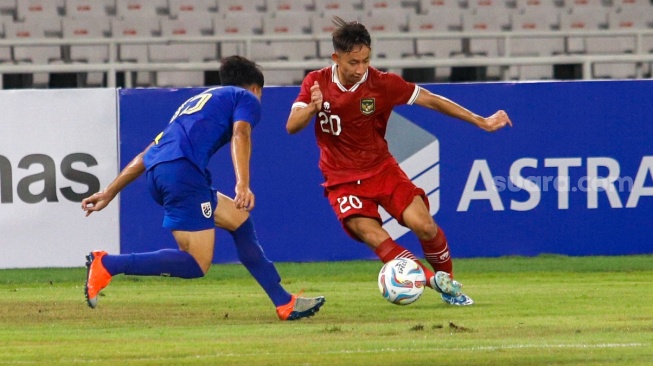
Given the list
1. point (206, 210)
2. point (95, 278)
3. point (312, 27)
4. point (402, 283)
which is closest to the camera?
point (95, 278)

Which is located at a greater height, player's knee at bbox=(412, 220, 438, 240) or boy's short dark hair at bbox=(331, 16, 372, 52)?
boy's short dark hair at bbox=(331, 16, 372, 52)

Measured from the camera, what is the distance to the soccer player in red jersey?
9.26 metres

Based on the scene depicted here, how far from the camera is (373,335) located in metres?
7.78

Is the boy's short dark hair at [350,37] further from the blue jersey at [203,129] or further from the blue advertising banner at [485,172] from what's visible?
the blue advertising banner at [485,172]

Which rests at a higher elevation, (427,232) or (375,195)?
(375,195)

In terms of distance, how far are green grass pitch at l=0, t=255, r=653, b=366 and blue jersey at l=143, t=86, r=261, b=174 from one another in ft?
3.61

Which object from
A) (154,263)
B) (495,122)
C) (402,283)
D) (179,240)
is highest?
(495,122)

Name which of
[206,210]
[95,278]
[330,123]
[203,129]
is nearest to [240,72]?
[203,129]

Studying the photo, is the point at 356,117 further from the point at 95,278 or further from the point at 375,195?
the point at 95,278

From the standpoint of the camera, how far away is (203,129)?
8.45m

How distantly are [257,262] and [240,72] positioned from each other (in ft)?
4.14

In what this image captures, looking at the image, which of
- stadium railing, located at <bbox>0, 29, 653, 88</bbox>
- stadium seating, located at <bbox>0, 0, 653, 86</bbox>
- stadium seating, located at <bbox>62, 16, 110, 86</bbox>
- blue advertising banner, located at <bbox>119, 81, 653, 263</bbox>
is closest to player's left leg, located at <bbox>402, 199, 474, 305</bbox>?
blue advertising banner, located at <bbox>119, 81, 653, 263</bbox>

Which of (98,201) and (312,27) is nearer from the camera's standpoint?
(98,201)

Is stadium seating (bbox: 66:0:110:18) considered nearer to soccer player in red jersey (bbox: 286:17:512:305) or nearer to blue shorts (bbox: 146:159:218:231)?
soccer player in red jersey (bbox: 286:17:512:305)
